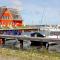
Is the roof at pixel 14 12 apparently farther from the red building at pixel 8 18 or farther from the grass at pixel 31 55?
the grass at pixel 31 55

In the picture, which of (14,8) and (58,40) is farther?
(14,8)

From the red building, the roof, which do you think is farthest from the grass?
the roof

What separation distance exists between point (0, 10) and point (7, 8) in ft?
11.2

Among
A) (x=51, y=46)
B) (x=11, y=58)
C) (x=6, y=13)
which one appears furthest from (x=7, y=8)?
(x=11, y=58)

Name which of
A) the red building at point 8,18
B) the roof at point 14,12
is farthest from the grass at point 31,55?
the roof at point 14,12

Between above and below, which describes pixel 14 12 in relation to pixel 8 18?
above

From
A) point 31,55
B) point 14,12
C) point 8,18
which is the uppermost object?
point 14,12

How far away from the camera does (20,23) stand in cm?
11231

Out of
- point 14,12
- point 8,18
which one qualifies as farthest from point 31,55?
point 14,12

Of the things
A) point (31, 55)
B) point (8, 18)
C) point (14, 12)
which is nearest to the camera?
point (31, 55)

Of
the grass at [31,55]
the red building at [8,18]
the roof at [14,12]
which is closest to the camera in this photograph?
the grass at [31,55]

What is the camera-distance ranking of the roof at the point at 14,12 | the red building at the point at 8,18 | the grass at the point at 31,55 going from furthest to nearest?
the roof at the point at 14,12 < the red building at the point at 8,18 < the grass at the point at 31,55

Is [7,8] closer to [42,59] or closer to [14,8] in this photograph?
[14,8]

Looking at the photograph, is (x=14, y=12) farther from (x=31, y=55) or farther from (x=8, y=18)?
(x=31, y=55)
